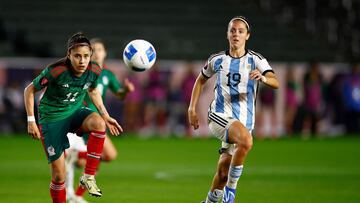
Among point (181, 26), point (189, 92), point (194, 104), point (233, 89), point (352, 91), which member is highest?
point (181, 26)

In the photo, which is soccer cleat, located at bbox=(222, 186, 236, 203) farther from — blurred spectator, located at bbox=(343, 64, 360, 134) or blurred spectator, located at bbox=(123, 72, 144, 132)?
blurred spectator, located at bbox=(343, 64, 360, 134)

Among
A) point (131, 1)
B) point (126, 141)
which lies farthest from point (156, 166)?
point (131, 1)

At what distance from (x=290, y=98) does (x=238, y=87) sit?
14859mm

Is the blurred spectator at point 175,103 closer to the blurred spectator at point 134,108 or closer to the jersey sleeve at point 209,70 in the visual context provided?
the blurred spectator at point 134,108

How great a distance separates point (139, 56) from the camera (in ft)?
31.8

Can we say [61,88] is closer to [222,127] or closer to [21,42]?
[222,127]

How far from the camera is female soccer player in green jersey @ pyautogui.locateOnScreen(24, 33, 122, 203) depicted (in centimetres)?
897

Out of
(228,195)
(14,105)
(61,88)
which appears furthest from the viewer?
(14,105)

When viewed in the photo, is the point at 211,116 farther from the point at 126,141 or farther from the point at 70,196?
the point at 126,141

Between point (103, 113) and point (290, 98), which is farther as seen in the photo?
point (290, 98)

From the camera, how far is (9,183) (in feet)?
43.8

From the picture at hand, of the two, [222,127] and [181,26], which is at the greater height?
[181,26]

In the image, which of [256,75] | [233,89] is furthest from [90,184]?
[256,75]

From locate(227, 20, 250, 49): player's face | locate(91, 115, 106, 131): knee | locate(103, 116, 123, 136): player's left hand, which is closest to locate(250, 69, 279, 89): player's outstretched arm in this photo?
locate(227, 20, 250, 49): player's face
